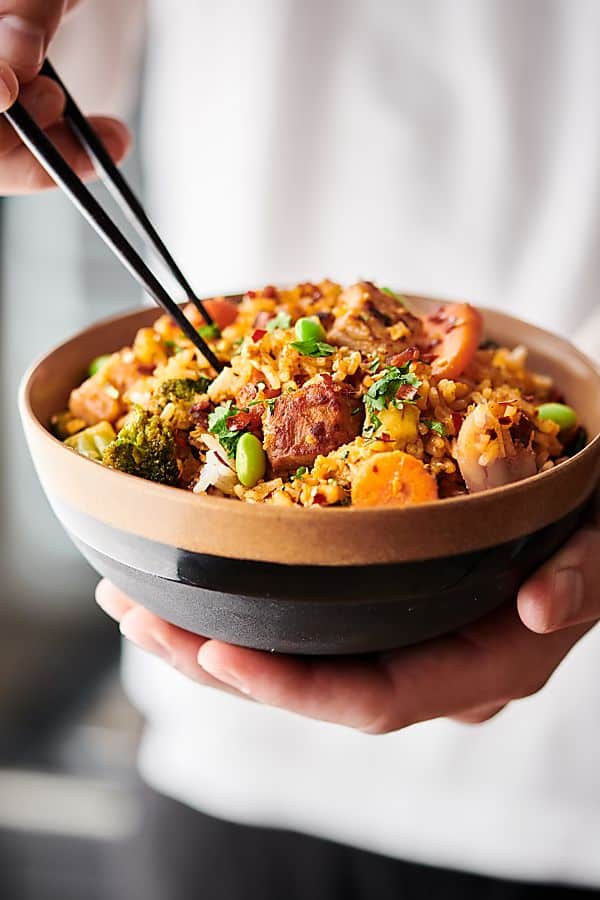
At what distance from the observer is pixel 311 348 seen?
5.88ft

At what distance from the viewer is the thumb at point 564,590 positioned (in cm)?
172

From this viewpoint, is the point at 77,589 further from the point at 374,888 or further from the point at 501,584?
the point at 501,584

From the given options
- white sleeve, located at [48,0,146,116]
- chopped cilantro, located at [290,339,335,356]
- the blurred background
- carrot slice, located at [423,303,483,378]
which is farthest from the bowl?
the blurred background

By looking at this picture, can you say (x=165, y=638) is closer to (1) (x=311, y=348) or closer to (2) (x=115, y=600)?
(2) (x=115, y=600)

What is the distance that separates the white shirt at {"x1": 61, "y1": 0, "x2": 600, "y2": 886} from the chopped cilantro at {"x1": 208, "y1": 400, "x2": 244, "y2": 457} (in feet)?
4.45

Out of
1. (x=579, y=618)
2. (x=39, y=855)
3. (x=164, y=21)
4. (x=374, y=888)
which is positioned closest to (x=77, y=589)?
(x=39, y=855)

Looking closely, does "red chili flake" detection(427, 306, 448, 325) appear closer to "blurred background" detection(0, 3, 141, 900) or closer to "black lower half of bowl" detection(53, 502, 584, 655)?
"black lower half of bowl" detection(53, 502, 584, 655)

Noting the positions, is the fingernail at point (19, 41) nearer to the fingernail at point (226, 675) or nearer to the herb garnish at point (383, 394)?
the herb garnish at point (383, 394)

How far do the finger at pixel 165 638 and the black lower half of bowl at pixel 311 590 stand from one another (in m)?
0.10

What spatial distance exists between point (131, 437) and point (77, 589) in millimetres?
3688

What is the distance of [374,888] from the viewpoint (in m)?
3.41

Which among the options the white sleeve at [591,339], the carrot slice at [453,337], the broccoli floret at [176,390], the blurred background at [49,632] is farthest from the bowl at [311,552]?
the blurred background at [49,632]

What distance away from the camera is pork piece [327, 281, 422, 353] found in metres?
1.87

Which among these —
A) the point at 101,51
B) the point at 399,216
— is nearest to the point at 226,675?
the point at 399,216
